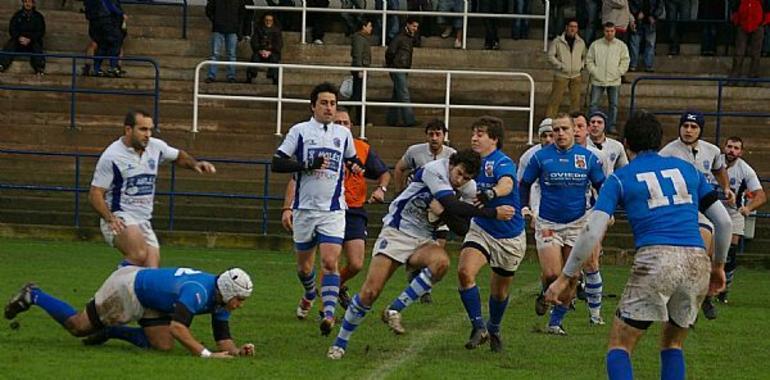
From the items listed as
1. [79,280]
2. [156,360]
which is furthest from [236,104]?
[156,360]

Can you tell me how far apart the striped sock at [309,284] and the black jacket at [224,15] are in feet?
46.9

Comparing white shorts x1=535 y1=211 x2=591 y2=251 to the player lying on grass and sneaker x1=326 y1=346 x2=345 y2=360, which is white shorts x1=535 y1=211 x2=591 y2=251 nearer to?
sneaker x1=326 y1=346 x2=345 y2=360

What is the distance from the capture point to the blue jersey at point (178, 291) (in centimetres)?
1331

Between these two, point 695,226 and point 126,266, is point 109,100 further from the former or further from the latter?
point 695,226

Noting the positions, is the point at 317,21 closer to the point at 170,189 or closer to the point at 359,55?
the point at 359,55

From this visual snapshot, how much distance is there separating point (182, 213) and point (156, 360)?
13.5 m

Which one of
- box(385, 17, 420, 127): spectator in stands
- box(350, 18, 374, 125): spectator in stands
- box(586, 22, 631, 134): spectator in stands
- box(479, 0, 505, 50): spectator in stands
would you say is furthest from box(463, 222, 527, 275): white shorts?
box(479, 0, 505, 50): spectator in stands

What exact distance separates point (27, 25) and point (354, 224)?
1479 cm

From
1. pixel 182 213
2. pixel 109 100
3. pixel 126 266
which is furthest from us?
pixel 109 100

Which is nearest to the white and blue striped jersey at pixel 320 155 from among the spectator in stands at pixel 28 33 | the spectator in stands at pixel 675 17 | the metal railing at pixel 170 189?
the metal railing at pixel 170 189

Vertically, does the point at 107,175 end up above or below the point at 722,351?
above

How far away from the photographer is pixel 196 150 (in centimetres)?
2812

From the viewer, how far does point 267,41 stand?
29953mm

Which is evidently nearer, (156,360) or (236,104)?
(156,360)
